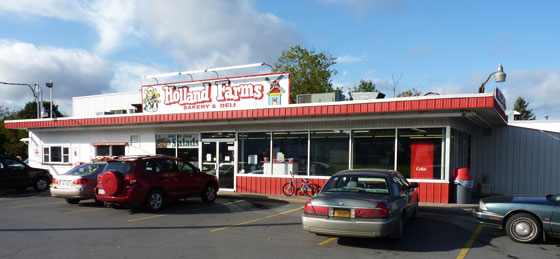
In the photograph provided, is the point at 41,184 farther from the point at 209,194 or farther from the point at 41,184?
the point at 209,194

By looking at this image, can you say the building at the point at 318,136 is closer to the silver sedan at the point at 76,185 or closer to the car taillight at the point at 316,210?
the silver sedan at the point at 76,185

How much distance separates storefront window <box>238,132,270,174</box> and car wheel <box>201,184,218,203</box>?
8.16 ft

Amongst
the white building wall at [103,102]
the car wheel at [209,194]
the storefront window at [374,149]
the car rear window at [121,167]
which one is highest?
the white building wall at [103,102]

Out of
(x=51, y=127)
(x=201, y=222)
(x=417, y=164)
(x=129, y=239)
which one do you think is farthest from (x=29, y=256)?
(x=51, y=127)

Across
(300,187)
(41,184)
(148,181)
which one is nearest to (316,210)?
(148,181)

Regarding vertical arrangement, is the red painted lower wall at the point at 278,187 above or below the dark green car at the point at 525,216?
below

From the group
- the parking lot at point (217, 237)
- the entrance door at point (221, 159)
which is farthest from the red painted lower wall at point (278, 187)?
the parking lot at point (217, 237)

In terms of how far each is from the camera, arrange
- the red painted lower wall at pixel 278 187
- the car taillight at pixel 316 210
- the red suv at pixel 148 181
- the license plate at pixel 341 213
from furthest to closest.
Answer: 1. the red painted lower wall at pixel 278 187
2. the red suv at pixel 148 181
3. the car taillight at pixel 316 210
4. the license plate at pixel 341 213

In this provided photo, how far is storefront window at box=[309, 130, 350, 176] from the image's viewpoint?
1392 cm

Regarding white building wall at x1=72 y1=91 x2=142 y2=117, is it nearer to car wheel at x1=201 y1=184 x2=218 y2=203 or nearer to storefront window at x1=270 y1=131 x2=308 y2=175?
storefront window at x1=270 y1=131 x2=308 y2=175

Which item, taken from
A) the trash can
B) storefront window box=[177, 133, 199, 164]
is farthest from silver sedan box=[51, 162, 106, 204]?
the trash can

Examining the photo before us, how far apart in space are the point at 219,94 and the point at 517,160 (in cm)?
1207

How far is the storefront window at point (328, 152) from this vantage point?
13922 millimetres

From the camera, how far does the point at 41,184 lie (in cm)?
1708
